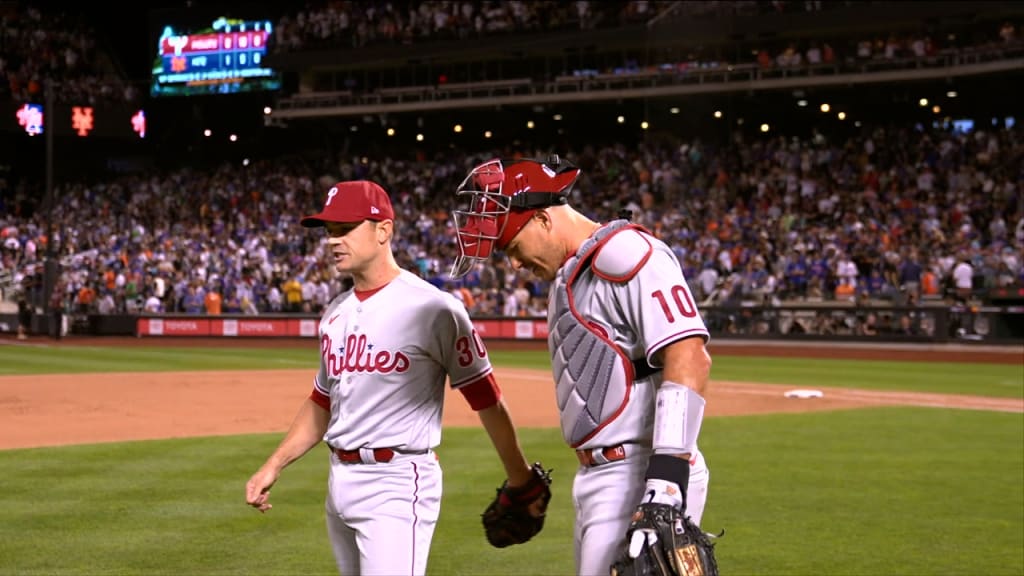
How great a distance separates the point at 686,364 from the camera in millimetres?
3188

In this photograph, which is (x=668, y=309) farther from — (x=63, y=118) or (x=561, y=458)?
(x=63, y=118)

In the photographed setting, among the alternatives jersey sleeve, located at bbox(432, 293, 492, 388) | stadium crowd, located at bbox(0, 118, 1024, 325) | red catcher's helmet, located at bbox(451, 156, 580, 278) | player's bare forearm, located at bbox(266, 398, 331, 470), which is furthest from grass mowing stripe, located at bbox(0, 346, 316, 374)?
red catcher's helmet, located at bbox(451, 156, 580, 278)

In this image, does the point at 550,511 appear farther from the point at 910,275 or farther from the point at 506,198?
the point at 910,275

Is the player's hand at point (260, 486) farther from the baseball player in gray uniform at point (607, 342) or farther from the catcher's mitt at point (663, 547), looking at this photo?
the catcher's mitt at point (663, 547)

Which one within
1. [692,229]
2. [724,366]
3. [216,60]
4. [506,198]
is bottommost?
[724,366]

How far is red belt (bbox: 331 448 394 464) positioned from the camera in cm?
409

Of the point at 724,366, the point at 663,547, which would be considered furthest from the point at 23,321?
the point at 663,547

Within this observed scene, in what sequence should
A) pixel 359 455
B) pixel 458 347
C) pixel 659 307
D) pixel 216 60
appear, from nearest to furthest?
pixel 659 307, pixel 359 455, pixel 458 347, pixel 216 60

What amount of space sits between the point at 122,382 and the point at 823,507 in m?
13.3

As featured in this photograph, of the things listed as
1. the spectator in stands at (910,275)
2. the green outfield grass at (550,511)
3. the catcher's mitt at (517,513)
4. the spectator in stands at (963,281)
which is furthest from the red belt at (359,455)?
the spectator in stands at (910,275)

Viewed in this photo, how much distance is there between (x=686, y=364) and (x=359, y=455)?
1.44 metres

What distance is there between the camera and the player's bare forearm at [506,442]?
4.02 m

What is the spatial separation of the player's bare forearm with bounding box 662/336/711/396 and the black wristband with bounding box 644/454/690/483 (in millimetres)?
207

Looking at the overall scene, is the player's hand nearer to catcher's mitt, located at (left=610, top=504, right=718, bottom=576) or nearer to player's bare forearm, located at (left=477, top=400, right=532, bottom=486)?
player's bare forearm, located at (left=477, top=400, right=532, bottom=486)
